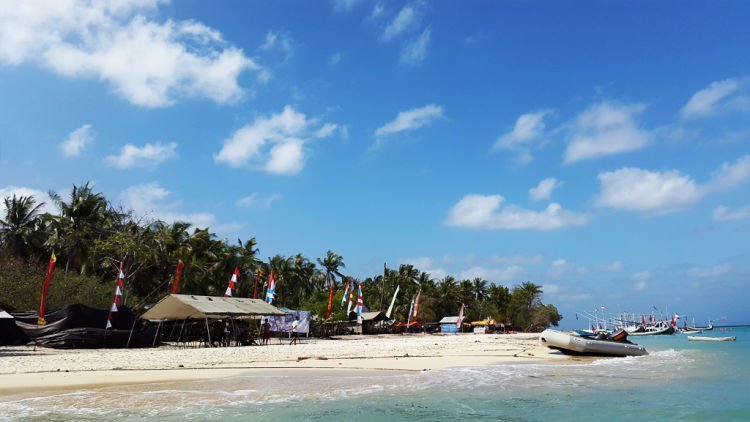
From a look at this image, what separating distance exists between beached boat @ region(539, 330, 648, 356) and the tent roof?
14191 mm

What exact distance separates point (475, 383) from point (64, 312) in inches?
707

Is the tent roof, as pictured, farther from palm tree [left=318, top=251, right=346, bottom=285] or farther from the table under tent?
palm tree [left=318, top=251, right=346, bottom=285]

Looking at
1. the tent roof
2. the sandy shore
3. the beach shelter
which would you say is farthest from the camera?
the beach shelter

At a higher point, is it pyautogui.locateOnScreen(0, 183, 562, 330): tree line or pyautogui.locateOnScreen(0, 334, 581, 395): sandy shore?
pyautogui.locateOnScreen(0, 183, 562, 330): tree line

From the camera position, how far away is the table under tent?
2395 cm

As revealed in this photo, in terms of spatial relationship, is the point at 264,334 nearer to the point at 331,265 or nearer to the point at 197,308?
the point at 197,308

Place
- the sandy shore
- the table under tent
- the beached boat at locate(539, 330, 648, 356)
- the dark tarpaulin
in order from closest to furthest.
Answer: the sandy shore, the dark tarpaulin, the beached boat at locate(539, 330, 648, 356), the table under tent

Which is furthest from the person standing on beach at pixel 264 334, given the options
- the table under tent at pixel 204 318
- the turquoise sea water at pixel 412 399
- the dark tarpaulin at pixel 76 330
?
the turquoise sea water at pixel 412 399

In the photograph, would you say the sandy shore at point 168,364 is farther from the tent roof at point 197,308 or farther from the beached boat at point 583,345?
the tent roof at point 197,308

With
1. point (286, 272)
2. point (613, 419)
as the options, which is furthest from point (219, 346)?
point (286, 272)

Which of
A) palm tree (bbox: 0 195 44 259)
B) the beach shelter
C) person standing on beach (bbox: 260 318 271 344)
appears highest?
palm tree (bbox: 0 195 44 259)

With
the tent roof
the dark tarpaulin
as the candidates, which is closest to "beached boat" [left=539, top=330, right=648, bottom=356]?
the tent roof

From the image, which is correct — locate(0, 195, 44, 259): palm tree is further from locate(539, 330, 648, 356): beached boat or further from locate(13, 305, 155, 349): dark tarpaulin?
locate(539, 330, 648, 356): beached boat

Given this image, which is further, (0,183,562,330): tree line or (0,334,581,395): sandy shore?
(0,183,562,330): tree line
